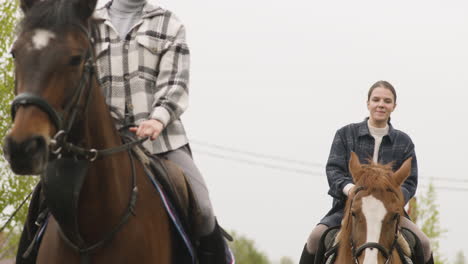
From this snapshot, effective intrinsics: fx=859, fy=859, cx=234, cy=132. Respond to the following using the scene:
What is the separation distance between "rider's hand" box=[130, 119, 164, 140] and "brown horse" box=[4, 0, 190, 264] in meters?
0.16

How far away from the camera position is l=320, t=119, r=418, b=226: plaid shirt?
30.3 feet

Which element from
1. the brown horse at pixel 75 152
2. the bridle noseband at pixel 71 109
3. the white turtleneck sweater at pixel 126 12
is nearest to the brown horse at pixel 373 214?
A: the brown horse at pixel 75 152

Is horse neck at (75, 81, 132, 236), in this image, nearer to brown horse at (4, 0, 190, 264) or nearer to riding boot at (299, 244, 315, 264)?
brown horse at (4, 0, 190, 264)

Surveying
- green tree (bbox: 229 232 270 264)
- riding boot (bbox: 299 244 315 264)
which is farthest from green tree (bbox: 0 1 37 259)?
→ green tree (bbox: 229 232 270 264)

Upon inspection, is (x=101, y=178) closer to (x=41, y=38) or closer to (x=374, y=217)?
(x=41, y=38)

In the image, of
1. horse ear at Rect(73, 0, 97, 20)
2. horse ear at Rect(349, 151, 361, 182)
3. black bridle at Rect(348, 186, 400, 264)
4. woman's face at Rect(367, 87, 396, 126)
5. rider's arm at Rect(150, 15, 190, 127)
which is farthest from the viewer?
woman's face at Rect(367, 87, 396, 126)

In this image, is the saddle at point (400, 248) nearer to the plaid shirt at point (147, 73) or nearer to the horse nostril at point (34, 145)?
the plaid shirt at point (147, 73)

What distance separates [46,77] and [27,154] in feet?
1.68

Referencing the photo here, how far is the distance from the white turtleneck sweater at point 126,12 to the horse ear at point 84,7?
1.51 metres

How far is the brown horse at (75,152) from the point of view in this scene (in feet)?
15.3

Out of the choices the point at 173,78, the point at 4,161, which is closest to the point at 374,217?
the point at 173,78

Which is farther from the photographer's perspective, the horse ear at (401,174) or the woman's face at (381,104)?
the woman's face at (381,104)

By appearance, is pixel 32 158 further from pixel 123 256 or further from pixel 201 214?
pixel 201 214

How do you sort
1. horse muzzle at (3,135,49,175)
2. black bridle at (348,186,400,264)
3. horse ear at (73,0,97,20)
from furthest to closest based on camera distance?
black bridle at (348,186,400,264)
horse ear at (73,0,97,20)
horse muzzle at (3,135,49,175)
